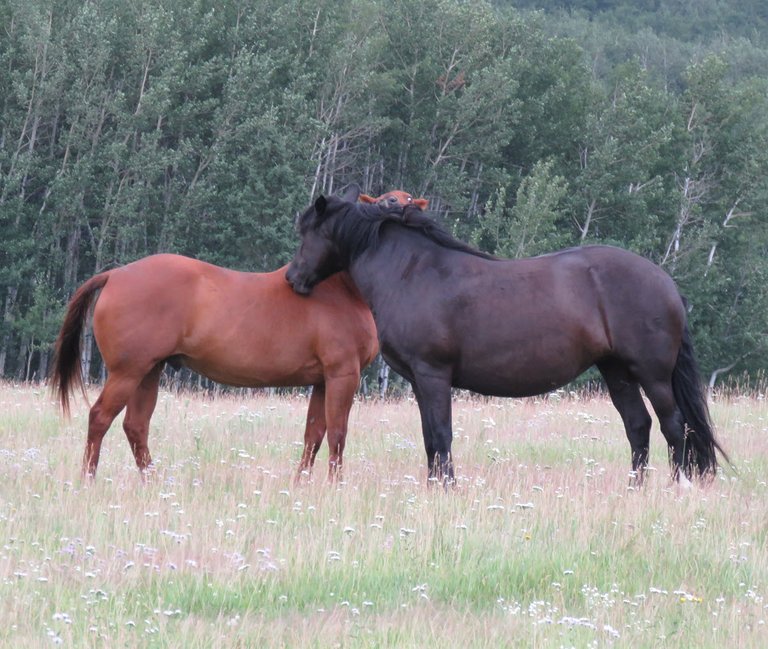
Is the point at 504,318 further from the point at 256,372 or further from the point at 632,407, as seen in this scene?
the point at 256,372

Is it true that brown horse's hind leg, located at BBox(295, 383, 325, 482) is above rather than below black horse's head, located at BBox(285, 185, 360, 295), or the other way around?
below

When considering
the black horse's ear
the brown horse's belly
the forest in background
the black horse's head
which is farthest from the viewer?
the forest in background

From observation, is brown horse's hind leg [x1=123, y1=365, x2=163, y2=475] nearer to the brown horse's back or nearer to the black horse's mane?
the brown horse's back

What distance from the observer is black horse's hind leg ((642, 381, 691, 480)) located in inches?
301

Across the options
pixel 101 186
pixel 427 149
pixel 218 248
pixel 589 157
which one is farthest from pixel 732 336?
pixel 101 186

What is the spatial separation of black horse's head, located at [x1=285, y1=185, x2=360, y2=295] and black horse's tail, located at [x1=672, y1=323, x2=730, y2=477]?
250 cm

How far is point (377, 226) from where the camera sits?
25.6 ft

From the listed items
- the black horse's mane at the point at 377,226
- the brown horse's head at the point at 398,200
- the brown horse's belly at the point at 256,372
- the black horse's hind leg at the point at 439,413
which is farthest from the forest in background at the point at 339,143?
the black horse's hind leg at the point at 439,413

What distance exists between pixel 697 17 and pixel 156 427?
94.7 meters

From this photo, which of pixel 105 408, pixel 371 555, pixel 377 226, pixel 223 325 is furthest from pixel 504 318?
pixel 105 408

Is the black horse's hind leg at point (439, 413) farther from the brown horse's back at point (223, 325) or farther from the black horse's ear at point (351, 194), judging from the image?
the black horse's ear at point (351, 194)

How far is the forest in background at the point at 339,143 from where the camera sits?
118 ft

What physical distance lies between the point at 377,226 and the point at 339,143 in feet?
115

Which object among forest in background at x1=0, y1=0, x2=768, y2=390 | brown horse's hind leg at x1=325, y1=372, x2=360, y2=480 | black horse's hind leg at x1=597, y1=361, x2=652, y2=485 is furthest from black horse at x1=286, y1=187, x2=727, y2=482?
forest in background at x1=0, y1=0, x2=768, y2=390
